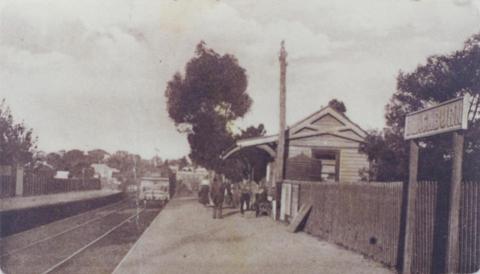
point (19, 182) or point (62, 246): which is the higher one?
point (19, 182)

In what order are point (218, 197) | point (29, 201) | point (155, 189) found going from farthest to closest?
point (155, 189)
point (29, 201)
point (218, 197)

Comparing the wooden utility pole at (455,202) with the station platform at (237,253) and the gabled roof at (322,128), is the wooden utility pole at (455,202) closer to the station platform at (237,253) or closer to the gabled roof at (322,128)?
the station platform at (237,253)

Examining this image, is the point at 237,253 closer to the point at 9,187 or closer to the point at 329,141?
the point at 329,141

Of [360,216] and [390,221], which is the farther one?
[360,216]

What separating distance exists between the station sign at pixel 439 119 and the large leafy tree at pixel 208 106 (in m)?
10.3

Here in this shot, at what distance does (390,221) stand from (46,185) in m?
39.2

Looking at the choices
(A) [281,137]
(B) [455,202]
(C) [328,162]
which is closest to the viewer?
(B) [455,202]

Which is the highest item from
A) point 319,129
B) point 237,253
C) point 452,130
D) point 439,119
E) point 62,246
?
point 319,129

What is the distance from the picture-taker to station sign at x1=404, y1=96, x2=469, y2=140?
259 inches

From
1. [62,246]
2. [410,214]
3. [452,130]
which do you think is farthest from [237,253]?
[452,130]

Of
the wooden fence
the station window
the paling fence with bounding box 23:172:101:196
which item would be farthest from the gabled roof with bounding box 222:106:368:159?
the paling fence with bounding box 23:172:101:196

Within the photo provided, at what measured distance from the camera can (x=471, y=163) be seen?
11.5m

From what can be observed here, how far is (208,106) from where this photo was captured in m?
28.2

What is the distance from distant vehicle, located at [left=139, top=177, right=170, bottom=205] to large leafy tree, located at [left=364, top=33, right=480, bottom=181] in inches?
788
